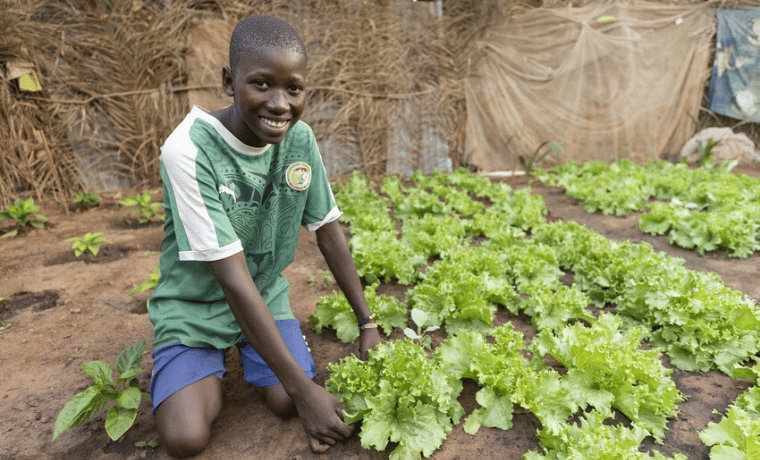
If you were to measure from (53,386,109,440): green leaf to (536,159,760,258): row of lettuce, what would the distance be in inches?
198

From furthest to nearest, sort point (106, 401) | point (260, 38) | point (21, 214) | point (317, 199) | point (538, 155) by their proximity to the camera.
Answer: point (538, 155) < point (21, 214) < point (317, 199) < point (106, 401) < point (260, 38)

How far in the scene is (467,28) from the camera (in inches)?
348

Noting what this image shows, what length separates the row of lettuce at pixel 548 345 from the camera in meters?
2.03

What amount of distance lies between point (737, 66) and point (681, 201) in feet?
18.2

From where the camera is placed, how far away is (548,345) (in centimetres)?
256

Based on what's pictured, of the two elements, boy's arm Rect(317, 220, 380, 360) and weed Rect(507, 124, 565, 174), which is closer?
boy's arm Rect(317, 220, 380, 360)

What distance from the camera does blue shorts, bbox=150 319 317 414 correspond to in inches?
82.0

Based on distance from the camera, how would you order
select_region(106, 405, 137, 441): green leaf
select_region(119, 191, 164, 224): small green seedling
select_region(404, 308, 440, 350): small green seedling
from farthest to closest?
select_region(119, 191, 164, 224): small green seedling < select_region(404, 308, 440, 350): small green seedling < select_region(106, 405, 137, 441): green leaf

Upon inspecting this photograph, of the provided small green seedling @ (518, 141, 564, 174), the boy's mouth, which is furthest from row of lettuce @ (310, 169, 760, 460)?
small green seedling @ (518, 141, 564, 174)

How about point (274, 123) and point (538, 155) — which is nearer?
point (274, 123)

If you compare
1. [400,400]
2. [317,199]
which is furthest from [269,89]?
[400,400]

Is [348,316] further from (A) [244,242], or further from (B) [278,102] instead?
(B) [278,102]

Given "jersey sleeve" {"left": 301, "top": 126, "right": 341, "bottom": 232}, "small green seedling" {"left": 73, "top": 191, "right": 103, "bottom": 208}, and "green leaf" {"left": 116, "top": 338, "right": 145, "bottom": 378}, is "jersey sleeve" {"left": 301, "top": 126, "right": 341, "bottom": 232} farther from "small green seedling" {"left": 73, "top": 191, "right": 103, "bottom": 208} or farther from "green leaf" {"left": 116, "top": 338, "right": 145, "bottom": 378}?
"small green seedling" {"left": 73, "top": 191, "right": 103, "bottom": 208}

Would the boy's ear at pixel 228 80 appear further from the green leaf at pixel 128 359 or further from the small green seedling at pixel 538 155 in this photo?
the small green seedling at pixel 538 155
